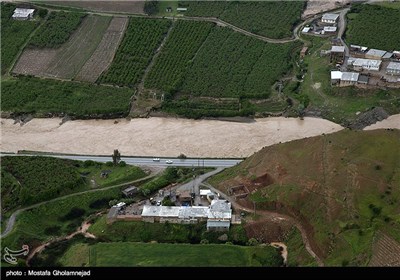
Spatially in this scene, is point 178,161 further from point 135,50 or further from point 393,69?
point 393,69

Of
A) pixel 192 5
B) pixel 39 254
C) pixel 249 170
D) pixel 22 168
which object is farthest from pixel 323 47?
pixel 39 254

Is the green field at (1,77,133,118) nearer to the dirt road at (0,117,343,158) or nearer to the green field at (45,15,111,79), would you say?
the dirt road at (0,117,343,158)

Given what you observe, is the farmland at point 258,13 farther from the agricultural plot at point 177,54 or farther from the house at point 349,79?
the house at point 349,79

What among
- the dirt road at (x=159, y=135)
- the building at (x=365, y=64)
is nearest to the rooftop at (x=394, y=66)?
the building at (x=365, y=64)

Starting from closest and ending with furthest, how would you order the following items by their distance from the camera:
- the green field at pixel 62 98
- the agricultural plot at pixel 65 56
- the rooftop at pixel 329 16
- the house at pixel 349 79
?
the house at pixel 349 79
the green field at pixel 62 98
the agricultural plot at pixel 65 56
the rooftop at pixel 329 16

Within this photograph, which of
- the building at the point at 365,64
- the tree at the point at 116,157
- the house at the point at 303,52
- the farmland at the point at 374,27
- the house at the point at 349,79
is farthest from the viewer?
the house at the point at 303,52

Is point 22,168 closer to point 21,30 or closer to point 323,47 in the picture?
point 21,30
